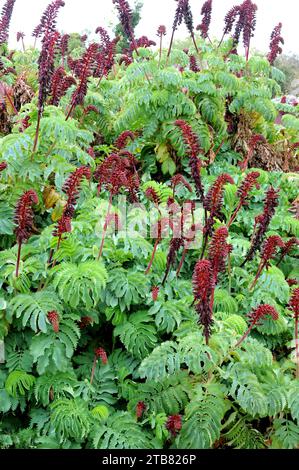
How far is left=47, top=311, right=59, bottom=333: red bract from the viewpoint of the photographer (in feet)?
10.6

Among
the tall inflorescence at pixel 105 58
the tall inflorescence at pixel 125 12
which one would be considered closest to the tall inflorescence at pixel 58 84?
the tall inflorescence at pixel 125 12

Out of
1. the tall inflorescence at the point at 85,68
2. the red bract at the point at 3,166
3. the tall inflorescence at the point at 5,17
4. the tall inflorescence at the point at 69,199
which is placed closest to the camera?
the tall inflorescence at the point at 69,199

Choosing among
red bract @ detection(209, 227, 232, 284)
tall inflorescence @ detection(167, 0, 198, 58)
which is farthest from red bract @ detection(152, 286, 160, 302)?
tall inflorescence @ detection(167, 0, 198, 58)

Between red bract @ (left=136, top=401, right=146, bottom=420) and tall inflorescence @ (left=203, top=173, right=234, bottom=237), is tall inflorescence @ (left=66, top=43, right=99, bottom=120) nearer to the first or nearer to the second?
tall inflorescence @ (left=203, top=173, right=234, bottom=237)

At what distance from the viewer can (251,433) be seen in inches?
132

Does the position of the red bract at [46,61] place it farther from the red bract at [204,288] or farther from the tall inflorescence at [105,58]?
the tall inflorescence at [105,58]

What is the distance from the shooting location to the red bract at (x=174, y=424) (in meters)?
3.16

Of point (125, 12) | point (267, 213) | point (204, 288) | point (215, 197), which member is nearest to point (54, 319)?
point (204, 288)

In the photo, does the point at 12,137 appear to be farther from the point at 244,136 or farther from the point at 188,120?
the point at 244,136

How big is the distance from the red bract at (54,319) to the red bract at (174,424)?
2.80 ft

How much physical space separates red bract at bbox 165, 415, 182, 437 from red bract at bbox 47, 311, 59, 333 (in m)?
0.85

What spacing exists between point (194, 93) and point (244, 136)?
0.91m

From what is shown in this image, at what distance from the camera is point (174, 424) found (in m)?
3.16

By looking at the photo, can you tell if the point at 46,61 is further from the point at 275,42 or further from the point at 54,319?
the point at 275,42
